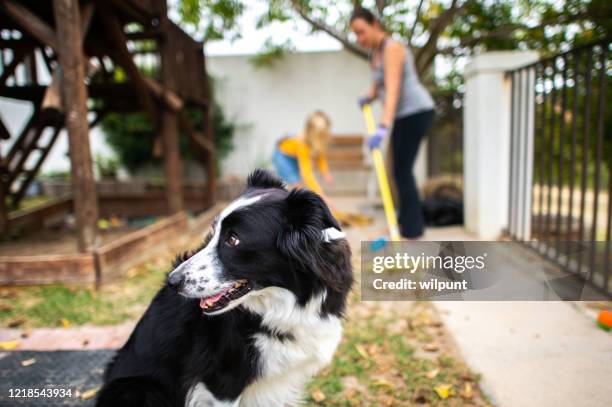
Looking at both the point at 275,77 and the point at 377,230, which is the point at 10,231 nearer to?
the point at 377,230

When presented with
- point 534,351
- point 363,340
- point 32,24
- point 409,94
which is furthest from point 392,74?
point 32,24

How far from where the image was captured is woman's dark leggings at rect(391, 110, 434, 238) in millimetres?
3662

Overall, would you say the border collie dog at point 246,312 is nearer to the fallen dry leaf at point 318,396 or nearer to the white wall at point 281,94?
the fallen dry leaf at point 318,396

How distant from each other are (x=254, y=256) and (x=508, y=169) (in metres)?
3.31

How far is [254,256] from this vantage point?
150cm

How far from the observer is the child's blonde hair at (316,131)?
486 cm

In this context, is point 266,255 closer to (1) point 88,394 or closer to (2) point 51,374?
(1) point 88,394

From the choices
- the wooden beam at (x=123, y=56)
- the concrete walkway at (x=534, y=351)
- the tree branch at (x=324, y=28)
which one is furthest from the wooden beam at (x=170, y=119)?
the concrete walkway at (x=534, y=351)

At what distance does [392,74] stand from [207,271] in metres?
2.55

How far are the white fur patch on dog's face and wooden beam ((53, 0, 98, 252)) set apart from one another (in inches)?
85.9

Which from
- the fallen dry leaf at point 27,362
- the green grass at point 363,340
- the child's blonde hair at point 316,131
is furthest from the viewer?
the child's blonde hair at point 316,131

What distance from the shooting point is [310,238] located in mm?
1432

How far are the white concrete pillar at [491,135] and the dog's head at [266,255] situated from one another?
2897mm

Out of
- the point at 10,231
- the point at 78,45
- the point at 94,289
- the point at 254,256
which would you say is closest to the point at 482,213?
the point at 254,256
